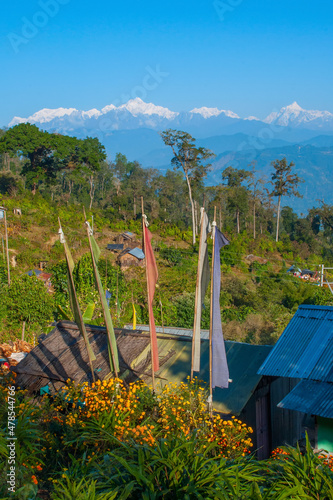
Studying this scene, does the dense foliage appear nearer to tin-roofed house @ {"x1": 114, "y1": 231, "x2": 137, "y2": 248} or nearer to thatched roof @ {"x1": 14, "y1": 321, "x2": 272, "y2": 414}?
thatched roof @ {"x1": 14, "y1": 321, "x2": 272, "y2": 414}

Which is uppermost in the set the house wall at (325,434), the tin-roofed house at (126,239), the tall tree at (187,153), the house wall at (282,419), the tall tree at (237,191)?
the tall tree at (187,153)

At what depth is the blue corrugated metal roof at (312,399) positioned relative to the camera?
6756 mm

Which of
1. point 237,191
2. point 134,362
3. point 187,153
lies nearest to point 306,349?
point 134,362

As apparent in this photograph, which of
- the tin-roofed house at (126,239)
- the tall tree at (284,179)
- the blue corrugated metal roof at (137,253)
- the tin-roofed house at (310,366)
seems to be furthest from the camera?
the tall tree at (284,179)

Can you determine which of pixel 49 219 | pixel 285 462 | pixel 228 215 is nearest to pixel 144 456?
pixel 285 462

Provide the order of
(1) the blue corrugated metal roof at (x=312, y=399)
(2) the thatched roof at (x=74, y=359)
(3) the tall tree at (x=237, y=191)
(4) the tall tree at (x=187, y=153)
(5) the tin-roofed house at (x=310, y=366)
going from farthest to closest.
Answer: (3) the tall tree at (x=237, y=191) → (4) the tall tree at (x=187, y=153) → (2) the thatched roof at (x=74, y=359) → (5) the tin-roofed house at (x=310, y=366) → (1) the blue corrugated metal roof at (x=312, y=399)

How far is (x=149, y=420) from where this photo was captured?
6.55m

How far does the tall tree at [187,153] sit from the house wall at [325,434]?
3285 cm

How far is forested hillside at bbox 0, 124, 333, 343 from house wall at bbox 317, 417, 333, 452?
7.40 meters

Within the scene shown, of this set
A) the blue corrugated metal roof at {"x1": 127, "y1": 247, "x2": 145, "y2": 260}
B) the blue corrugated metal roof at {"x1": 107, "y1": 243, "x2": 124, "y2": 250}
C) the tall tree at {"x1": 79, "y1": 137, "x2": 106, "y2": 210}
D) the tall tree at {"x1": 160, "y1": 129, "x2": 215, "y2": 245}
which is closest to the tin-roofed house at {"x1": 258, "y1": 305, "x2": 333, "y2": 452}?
the blue corrugated metal roof at {"x1": 127, "y1": 247, "x2": 145, "y2": 260}

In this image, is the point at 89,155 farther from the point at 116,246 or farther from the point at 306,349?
the point at 306,349

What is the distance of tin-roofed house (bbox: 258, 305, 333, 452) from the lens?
7008mm

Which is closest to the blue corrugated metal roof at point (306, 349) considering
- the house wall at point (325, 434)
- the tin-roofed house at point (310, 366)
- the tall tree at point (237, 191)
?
the tin-roofed house at point (310, 366)

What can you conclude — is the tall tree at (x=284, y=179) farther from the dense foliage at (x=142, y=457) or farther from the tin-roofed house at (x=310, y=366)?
the dense foliage at (x=142, y=457)
